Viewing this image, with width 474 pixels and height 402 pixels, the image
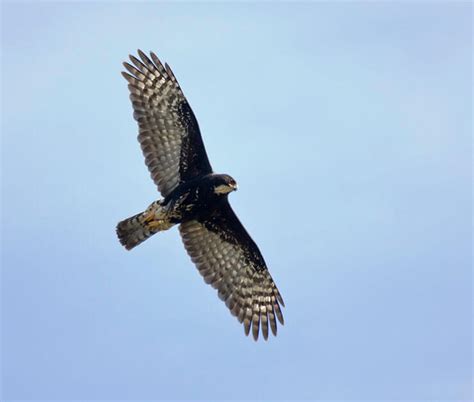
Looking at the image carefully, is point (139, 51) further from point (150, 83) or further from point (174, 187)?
point (174, 187)

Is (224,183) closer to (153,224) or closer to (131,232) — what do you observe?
(153,224)

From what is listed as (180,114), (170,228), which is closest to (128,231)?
(170,228)

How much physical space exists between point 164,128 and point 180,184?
114cm

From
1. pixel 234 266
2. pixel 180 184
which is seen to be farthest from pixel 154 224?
pixel 234 266

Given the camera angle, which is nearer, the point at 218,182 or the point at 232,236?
the point at 218,182

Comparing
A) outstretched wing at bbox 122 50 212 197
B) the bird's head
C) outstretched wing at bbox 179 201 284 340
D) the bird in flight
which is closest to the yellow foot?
the bird in flight

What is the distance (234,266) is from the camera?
23.2m

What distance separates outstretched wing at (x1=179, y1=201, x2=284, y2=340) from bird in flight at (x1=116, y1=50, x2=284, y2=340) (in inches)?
0.8

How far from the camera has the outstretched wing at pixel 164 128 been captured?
72.5 feet

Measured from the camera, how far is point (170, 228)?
2261 centimetres

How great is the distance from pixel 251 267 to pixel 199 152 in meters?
2.77

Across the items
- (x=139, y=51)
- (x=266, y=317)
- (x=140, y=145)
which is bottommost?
(x=266, y=317)

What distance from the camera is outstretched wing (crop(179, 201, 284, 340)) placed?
22.9 m

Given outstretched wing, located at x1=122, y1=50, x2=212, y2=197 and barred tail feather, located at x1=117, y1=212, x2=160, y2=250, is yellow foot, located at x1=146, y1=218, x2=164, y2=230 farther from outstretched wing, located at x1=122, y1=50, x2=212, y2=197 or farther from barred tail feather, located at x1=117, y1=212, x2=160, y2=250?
outstretched wing, located at x1=122, y1=50, x2=212, y2=197
